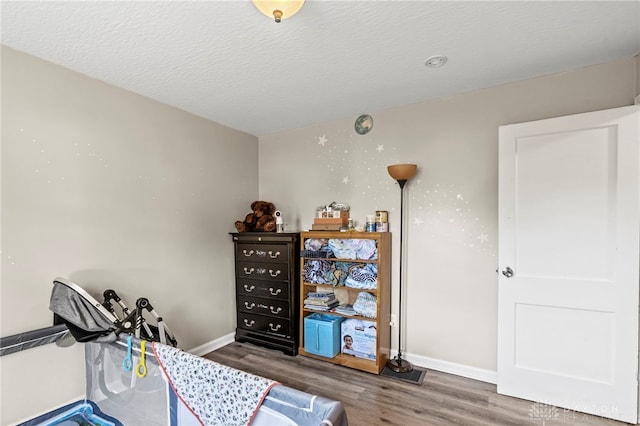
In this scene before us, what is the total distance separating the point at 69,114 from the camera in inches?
83.0

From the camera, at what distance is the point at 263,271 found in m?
3.13

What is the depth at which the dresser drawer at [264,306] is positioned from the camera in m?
3.01

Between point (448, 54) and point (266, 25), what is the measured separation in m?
1.17

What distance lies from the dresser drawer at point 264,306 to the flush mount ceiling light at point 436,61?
7.82 ft

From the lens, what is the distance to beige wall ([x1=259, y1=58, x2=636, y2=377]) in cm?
224

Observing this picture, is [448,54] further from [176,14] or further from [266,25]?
[176,14]

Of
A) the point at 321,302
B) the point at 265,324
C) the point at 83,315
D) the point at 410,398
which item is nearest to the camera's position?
the point at 83,315

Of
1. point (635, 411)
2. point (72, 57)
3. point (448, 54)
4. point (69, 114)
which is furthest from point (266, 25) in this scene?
point (635, 411)

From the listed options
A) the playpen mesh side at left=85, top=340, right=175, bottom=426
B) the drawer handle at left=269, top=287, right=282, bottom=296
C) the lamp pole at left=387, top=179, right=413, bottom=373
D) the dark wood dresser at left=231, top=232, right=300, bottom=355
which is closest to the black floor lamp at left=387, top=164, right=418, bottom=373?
the lamp pole at left=387, top=179, right=413, bottom=373

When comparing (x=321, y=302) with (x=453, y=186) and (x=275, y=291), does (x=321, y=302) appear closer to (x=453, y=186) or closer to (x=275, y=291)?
(x=275, y=291)

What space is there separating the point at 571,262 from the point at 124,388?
9.86 feet

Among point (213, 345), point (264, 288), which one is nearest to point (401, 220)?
point (264, 288)

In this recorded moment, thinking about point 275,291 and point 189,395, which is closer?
point 189,395

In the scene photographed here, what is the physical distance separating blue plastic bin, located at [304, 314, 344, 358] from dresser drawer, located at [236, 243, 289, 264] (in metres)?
0.66
